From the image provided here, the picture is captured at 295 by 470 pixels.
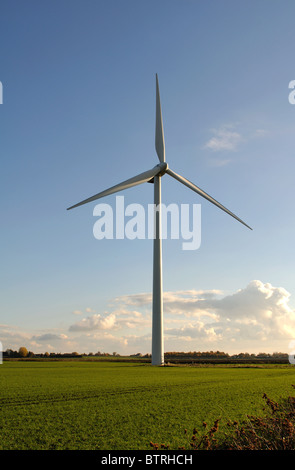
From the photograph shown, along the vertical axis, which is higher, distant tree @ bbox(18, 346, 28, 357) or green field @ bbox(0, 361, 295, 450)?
green field @ bbox(0, 361, 295, 450)

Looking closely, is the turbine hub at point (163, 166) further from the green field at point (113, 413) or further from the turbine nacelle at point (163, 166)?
the green field at point (113, 413)

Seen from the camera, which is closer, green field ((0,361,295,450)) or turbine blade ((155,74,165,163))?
green field ((0,361,295,450))

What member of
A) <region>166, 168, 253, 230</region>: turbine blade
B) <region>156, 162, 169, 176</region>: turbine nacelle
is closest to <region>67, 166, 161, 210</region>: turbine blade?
<region>156, 162, 169, 176</region>: turbine nacelle

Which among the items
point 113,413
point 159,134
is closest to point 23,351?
point 159,134

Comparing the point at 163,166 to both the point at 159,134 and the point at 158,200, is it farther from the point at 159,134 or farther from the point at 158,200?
the point at 159,134

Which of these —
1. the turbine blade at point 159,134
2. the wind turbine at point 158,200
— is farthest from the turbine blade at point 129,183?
the turbine blade at point 159,134

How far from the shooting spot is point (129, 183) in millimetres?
53625

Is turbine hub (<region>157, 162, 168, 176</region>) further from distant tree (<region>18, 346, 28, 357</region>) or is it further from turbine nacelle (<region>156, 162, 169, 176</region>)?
distant tree (<region>18, 346, 28, 357</region>)

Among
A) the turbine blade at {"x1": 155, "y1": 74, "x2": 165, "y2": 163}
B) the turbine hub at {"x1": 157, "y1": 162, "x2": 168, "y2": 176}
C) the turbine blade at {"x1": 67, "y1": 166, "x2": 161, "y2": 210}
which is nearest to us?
the turbine blade at {"x1": 67, "y1": 166, "x2": 161, "y2": 210}

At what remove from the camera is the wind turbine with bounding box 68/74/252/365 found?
5354 cm

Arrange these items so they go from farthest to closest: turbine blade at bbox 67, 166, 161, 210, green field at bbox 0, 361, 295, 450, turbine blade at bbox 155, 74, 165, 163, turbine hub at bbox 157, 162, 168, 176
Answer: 1. turbine blade at bbox 155, 74, 165, 163
2. turbine hub at bbox 157, 162, 168, 176
3. turbine blade at bbox 67, 166, 161, 210
4. green field at bbox 0, 361, 295, 450

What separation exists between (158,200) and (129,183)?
666 centimetres
